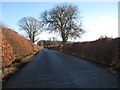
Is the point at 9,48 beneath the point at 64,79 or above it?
above

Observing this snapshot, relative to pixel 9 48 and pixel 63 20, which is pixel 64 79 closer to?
pixel 9 48

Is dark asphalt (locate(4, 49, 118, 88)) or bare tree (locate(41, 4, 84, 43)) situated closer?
dark asphalt (locate(4, 49, 118, 88))

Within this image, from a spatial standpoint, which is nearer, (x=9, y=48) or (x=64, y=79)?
(x=64, y=79)

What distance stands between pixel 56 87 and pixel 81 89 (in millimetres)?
935

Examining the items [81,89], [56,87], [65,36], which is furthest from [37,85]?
[65,36]

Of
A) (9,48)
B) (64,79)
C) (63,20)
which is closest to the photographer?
(64,79)

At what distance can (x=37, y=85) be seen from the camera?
4973 millimetres

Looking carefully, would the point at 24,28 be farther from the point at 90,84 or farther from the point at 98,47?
the point at 90,84

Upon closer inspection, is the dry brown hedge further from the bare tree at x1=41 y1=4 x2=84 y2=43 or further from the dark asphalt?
the bare tree at x1=41 y1=4 x2=84 y2=43

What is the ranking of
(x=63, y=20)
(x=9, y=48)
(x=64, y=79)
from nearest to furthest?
1. (x=64, y=79)
2. (x=9, y=48)
3. (x=63, y=20)

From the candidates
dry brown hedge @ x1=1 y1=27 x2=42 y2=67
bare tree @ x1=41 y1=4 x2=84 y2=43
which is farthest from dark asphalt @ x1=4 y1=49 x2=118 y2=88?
bare tree @ x1=41 y1=4 x2=84 y2=43

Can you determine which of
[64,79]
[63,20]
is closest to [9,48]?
[64,79]

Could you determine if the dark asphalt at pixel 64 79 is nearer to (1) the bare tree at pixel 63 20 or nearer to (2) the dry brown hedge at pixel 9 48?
(2) the dry brown hedge at pixel 9 48

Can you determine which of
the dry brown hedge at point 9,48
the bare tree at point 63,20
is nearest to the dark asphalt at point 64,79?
the dry brown hedge at point 9,48
